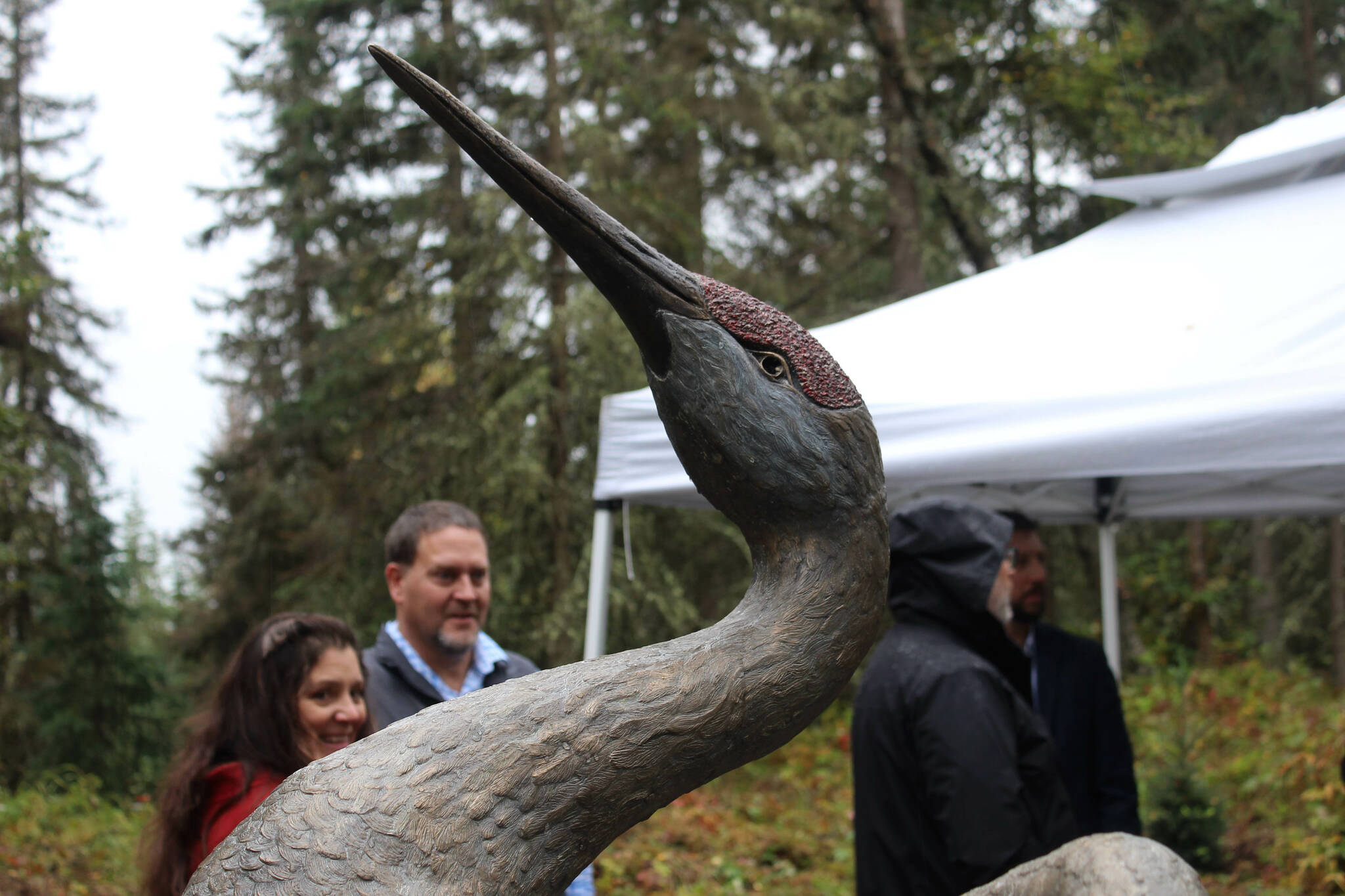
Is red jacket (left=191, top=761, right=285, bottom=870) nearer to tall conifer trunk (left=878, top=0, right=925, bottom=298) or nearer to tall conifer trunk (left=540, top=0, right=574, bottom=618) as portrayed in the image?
tall conifer trunk (left=540, top=0, right=574, bottom=618)

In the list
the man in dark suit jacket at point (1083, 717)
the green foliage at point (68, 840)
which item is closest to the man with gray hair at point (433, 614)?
the man in dark suit jacket at point (1083, 717)

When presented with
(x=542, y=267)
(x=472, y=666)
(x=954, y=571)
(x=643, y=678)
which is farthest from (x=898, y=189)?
(x=643, y=678)

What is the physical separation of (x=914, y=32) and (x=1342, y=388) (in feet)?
34.7

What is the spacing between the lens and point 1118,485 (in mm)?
5719

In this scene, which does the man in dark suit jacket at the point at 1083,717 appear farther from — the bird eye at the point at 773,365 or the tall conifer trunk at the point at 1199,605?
the tall conifer trunk at the point at 1199,605

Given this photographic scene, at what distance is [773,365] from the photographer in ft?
4.36

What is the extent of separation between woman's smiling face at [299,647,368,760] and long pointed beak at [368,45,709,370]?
4.66ft

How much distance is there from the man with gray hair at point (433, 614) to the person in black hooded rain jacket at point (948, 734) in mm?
1065

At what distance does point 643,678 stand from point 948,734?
1666mm

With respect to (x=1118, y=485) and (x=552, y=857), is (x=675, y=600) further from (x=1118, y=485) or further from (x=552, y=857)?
(x=552, y=857)

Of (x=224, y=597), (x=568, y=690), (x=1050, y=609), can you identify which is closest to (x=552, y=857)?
(x=568, y=690)

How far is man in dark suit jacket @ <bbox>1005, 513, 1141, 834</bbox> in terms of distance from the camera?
3.73 metres

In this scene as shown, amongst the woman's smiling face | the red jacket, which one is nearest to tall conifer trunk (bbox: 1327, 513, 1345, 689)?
the woman's smiling face

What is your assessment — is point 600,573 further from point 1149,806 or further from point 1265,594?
point 1265,594
